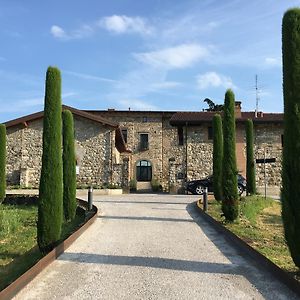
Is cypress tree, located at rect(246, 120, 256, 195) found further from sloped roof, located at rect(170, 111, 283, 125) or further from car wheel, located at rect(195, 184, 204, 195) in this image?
sloped roof, located at rect(170, 111, 283, 125)

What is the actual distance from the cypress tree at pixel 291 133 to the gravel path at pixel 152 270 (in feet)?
2.65

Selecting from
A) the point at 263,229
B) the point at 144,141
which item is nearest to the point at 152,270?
the point at 263,229

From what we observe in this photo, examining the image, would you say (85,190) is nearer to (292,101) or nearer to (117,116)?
(117,116)

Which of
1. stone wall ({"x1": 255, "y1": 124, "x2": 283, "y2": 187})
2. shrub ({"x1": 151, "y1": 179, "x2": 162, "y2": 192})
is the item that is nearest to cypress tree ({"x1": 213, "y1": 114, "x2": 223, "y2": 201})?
stone wall ({"x1": 255, "y1": 124, "x2": 283, "y2": 187})

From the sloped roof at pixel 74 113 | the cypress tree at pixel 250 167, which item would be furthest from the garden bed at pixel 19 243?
the sloped roof at pixel 74 113

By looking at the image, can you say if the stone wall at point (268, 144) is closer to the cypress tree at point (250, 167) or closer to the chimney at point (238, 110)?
the chimney at point (238, 110)

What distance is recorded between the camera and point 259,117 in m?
32.7

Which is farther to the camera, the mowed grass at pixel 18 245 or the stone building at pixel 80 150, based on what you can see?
the stone building at pixel 80 150

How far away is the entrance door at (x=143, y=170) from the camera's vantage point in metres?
41.5

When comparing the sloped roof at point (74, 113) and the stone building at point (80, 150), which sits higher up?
the sloped roof at point (74, 113)

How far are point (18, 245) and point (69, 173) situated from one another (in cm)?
388

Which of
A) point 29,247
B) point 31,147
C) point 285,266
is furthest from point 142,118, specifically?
point 285,266

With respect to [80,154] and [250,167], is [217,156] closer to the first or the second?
[250,167]

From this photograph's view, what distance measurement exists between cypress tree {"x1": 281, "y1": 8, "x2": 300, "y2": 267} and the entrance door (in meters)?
35.6
